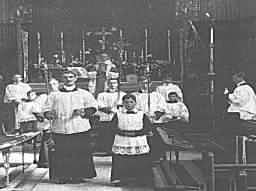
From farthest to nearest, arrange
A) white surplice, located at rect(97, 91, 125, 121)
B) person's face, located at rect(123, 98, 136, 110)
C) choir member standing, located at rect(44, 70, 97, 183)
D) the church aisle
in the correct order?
white surplice, located at rect(97, 91, 125, 121)
choir member standing, located at rect(44, 70, 97, 183)
person's face, located at rect(123, 98, 136, 110)
the church aisle

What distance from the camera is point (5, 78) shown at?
1395 centimetres

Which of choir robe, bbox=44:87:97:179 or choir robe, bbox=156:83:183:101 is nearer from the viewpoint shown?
choir robe, bbox=44:87:97:179

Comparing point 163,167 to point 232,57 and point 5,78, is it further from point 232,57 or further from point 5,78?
point 5,78

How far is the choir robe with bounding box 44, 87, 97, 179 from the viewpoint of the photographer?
8.03m

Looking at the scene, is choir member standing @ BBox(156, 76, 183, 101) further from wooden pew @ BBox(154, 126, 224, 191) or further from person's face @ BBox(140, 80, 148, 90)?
wooden pew @ BBox(154, 126, 224, 191)

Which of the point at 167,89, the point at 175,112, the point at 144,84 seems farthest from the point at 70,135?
the point at 144,84

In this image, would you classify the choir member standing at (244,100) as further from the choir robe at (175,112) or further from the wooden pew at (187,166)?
the wooden pew at (187,166)

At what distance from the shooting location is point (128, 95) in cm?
788

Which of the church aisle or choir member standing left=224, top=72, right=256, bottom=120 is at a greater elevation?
choir member standing left=224, top=72, right=256, bottom=120

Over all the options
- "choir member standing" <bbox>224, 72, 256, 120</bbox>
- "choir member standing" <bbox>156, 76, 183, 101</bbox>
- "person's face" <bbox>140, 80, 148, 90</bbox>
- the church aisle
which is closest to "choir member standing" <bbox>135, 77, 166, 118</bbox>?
"choir member standing" <bbox>156, 76, 183, 101</bbox>

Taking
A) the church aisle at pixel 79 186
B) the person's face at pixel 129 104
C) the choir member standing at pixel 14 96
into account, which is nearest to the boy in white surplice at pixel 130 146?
the person's face at pixel 129 104

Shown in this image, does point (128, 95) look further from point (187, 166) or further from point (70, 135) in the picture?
point (187, 166)

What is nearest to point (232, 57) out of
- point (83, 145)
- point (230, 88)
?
point (230, 88)

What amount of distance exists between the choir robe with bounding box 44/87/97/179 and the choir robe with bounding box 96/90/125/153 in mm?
1919
